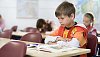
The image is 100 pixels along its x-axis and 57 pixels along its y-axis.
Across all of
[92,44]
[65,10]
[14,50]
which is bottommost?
[92,44]

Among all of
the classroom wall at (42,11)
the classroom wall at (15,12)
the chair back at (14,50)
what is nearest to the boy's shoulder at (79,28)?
the chair back at (14,50)

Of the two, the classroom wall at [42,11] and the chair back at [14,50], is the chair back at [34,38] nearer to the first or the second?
the chair back at [14,50]

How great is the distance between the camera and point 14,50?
7.34 feet

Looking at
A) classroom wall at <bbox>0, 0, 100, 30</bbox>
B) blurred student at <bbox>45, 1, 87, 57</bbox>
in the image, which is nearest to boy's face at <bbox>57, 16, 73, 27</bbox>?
blurred student at <bbox>45, 1, 87, 57</bbox>

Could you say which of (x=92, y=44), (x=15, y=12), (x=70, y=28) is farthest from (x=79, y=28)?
(x=15, y=12)

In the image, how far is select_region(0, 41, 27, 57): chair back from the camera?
215 cm

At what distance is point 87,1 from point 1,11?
134 inches

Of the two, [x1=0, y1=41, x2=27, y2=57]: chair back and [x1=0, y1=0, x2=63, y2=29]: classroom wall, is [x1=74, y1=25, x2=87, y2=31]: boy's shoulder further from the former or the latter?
[x1=0, y1=0, x2=63, y2=29]: classroom wall

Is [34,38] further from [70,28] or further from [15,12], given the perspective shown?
[15,12]

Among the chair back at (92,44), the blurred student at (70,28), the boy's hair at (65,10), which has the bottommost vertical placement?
the chair back at (92,44)

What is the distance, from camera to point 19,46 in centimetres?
221

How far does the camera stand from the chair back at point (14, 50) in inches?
84.6

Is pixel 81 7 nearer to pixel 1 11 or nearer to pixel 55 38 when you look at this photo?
pixel 1 11

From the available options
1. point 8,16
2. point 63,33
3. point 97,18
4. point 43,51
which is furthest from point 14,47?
point 8,16
